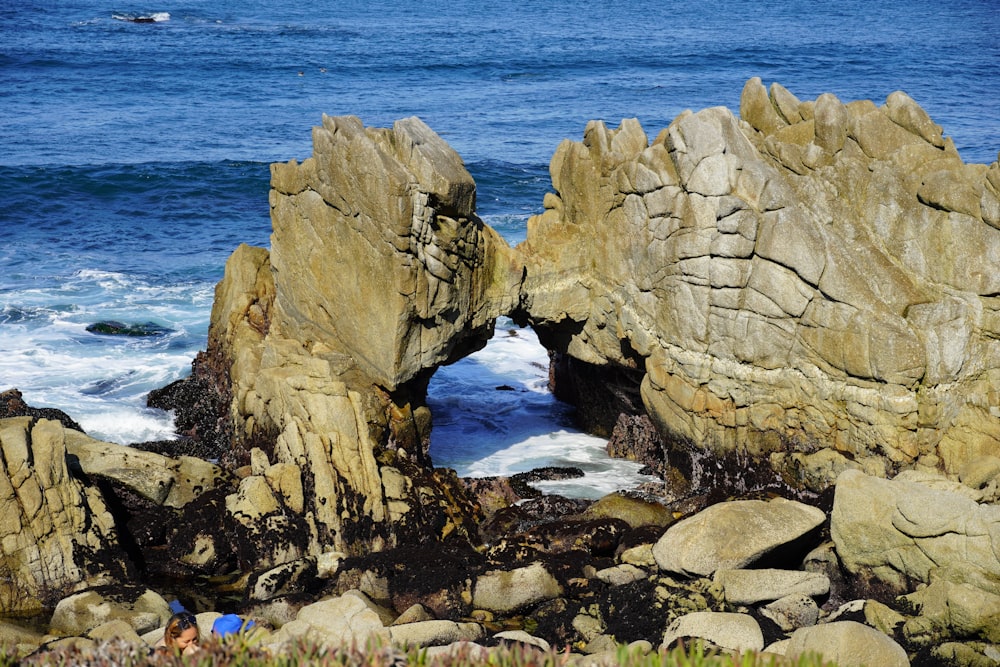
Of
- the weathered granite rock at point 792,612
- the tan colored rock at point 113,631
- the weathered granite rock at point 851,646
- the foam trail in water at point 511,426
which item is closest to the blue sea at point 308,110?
the foam trail in water at point 511,426

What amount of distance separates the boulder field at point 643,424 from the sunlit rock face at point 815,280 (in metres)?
0.05

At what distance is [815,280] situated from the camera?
1952cm

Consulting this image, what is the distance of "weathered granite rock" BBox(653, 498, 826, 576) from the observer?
16812 mm

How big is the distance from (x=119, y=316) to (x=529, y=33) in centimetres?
6257

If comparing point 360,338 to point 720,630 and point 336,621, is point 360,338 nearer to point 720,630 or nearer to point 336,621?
point 336,621

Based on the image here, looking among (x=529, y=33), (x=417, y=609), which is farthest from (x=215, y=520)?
(x=529, y=33)

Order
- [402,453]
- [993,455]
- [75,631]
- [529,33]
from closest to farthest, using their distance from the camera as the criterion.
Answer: [75,631]
[993,455]
[402,453]
[529,33]

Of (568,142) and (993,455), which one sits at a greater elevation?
(568,142)

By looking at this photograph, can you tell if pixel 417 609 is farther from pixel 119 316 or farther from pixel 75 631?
pixel 119 316

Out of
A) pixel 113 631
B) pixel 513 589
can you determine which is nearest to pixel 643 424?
pixel 513 589

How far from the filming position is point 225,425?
24.2 meters

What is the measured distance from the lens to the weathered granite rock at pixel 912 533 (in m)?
15.6

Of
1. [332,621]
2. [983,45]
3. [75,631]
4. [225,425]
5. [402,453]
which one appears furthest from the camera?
[983,45]

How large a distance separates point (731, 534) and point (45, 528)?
1058 centimetres
